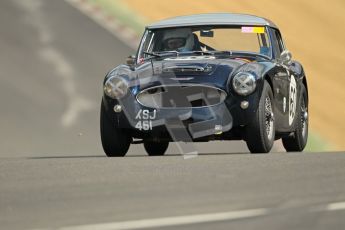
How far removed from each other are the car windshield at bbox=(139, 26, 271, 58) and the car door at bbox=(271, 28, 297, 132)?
8.6 inches

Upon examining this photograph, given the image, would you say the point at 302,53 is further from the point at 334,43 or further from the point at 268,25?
the point at 268,25

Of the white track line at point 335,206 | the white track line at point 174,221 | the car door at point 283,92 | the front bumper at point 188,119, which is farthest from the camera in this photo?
the car door at point 283,92

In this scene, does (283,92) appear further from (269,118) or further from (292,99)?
(269,118)

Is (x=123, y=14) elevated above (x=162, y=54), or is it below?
below

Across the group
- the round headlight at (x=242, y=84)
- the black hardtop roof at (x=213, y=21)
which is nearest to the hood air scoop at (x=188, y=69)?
the round headlight at (x=242, y=84)

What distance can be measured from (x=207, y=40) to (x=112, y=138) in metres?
1.94

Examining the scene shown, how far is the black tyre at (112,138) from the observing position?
1120cm

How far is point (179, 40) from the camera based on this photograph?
12.4 meters

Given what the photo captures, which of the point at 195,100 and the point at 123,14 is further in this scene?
the point at 123,14

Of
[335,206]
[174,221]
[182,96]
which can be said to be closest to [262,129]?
[182,96]

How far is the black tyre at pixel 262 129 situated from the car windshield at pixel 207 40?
4.06 feet

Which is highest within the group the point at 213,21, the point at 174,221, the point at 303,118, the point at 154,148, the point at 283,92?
the point at 174,221

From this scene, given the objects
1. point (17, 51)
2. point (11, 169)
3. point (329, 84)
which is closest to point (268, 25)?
point (11, 169)

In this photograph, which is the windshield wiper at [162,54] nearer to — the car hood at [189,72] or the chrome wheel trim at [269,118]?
the car hood at [189,72]
